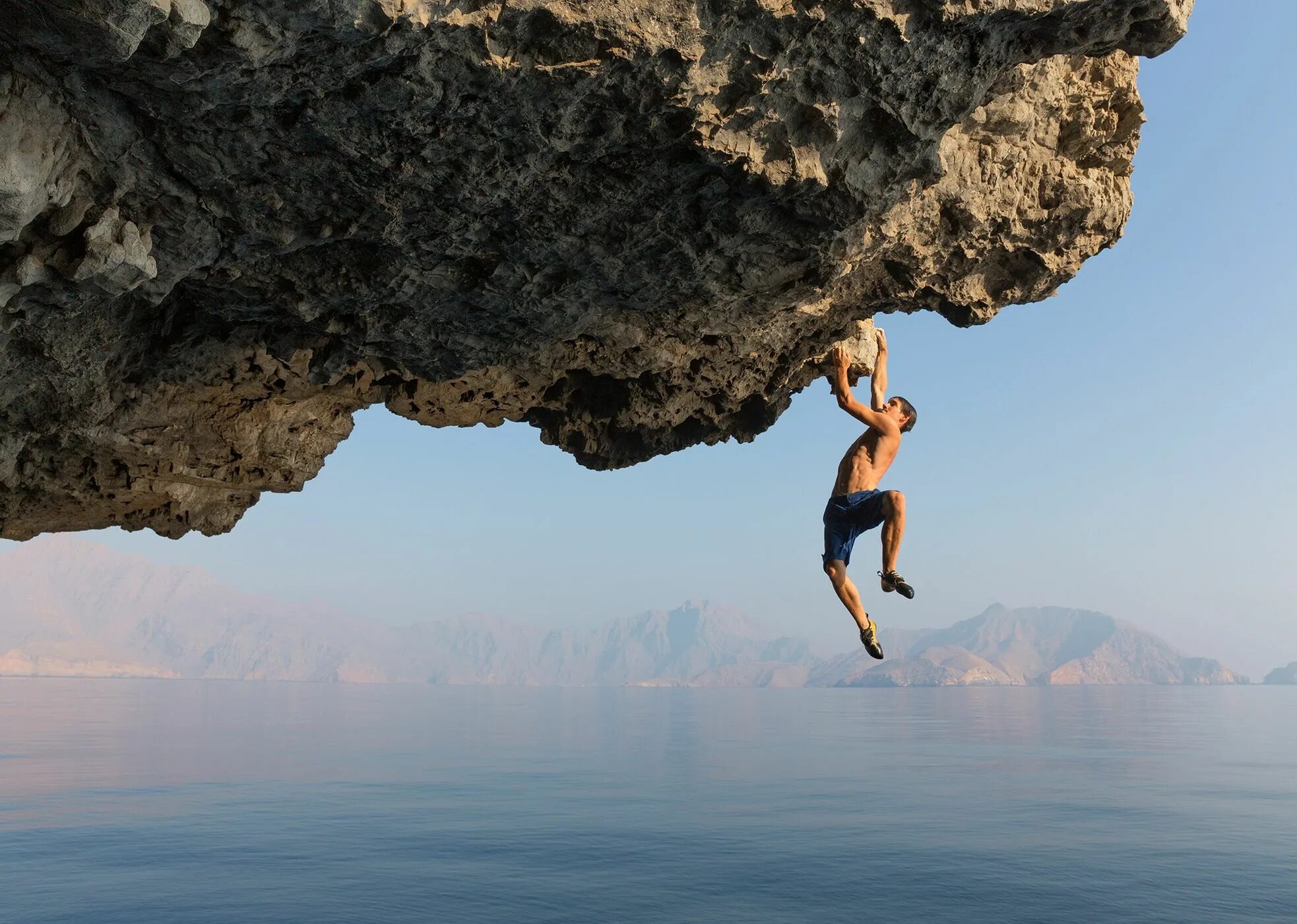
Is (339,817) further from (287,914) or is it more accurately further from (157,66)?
(157,66)

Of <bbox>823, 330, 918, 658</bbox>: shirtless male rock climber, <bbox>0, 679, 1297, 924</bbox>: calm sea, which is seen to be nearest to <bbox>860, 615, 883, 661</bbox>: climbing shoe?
<bbox>823, 330, 918, 658</bbox>: shirtless male rock climber

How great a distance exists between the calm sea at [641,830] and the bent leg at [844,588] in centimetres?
808

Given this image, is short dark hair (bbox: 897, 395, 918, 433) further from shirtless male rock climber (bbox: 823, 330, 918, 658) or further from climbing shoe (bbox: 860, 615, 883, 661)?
climbing shoe (bbox: 860, 615, 883, 661)

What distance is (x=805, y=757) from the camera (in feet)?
128

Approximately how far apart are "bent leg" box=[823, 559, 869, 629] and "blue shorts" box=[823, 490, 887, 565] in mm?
64

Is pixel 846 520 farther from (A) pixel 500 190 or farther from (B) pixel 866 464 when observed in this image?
(A) pixel 500 190

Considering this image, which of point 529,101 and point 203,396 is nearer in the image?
point 529,101

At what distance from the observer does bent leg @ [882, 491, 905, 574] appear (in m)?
8.92

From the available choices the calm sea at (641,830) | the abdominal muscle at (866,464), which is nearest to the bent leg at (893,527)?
the abdominal muscle at (866,464)

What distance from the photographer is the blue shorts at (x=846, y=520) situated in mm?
9195

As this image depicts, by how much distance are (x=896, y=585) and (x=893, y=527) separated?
1.94 ft

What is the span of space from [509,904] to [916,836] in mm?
10180

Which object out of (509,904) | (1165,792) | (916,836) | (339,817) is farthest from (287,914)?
(1165,792)

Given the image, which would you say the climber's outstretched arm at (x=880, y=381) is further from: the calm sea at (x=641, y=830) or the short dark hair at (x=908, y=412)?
the calm sea at (x=641, y=830)
